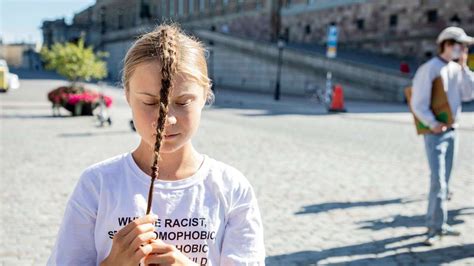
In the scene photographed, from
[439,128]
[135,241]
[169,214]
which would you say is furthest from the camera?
[439,128]

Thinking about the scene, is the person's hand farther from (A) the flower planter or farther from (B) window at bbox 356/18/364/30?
(B) window at bbox 356/18/364/30

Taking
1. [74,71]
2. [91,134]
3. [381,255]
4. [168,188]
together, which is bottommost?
[91,134]

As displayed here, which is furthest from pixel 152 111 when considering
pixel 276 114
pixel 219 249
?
pixel 276 114

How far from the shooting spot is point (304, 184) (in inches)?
298

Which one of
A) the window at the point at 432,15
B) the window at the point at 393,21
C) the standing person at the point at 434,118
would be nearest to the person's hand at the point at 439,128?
the standing person at the point at 434,118

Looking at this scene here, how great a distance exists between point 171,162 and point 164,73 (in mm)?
324

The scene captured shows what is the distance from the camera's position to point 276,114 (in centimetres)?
2052

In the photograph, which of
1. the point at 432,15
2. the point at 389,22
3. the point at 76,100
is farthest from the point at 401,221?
the point at 389,22

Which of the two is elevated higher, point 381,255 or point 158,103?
point 158,103

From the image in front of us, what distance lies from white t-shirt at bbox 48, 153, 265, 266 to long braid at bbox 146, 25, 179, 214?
17 centimetres

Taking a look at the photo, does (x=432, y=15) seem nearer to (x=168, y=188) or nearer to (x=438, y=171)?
(x=438, y=171)

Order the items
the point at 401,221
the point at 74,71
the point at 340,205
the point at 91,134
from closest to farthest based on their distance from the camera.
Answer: the point at 401,221
the point at 340,205
the point at 91,134
the point at 74,71

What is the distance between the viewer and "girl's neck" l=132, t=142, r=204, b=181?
160 centimetres

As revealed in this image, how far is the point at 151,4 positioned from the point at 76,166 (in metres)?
76.1
